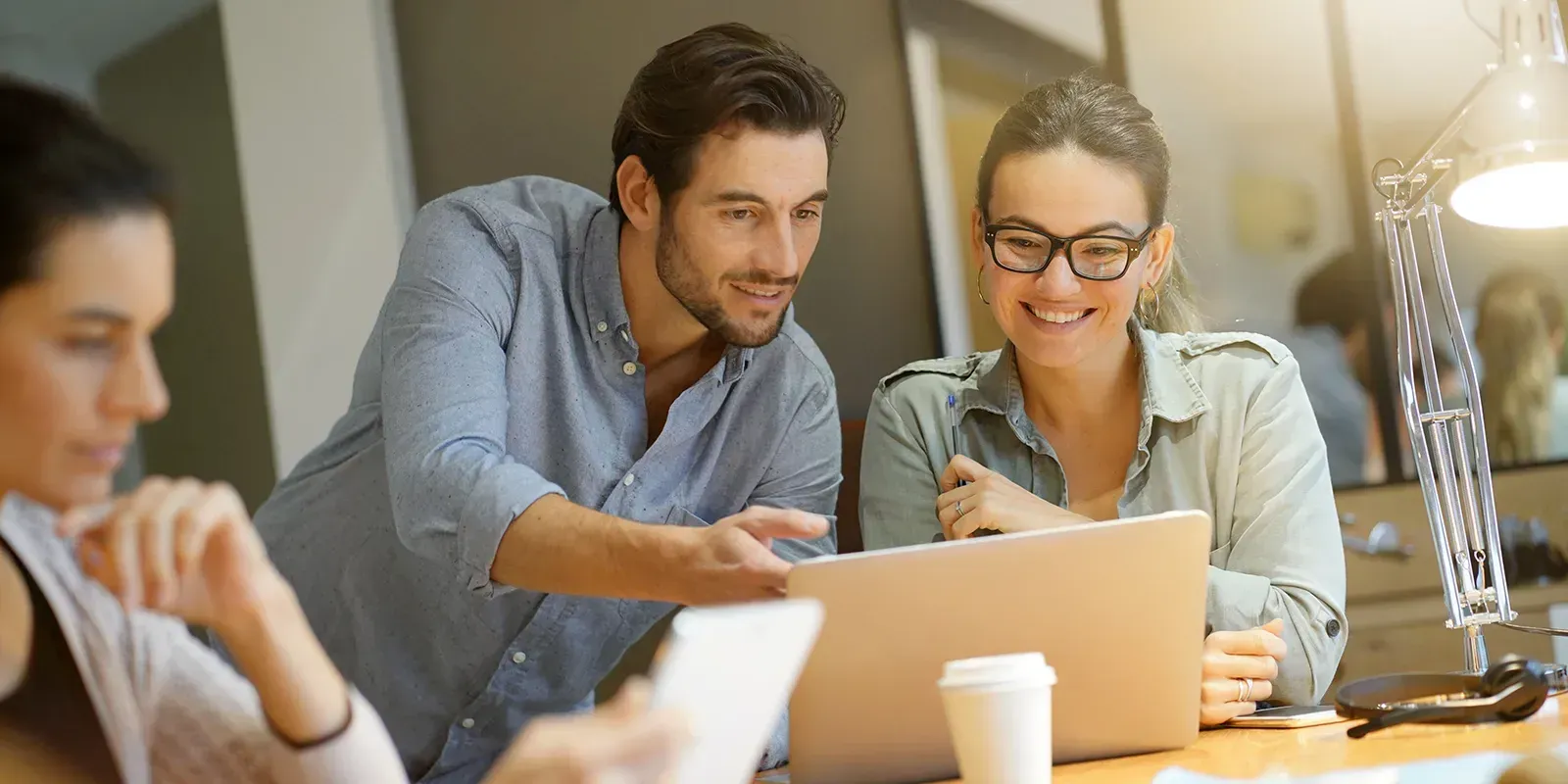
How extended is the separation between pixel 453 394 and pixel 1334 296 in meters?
1.79

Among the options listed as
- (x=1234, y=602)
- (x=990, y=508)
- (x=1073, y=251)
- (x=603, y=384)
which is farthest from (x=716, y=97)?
(x=1234, y=602)

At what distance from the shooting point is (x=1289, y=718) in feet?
4.69

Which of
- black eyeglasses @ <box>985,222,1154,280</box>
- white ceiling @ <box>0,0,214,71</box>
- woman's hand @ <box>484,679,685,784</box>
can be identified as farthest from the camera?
white ceiling @ <box>0,0,214,71</box>

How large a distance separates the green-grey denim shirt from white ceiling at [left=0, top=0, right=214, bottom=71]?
1.56m

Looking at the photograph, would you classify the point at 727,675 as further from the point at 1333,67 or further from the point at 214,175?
the point at 1333,67

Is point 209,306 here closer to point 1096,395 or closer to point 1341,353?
point 1096,395

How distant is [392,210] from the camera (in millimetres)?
2596

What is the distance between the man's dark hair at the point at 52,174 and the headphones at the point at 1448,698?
1133mm

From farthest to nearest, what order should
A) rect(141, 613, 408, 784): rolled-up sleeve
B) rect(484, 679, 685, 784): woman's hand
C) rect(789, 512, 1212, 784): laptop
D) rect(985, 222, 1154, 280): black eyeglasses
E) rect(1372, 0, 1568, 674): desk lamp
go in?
rect(985, 222, 1154, 280): black eyeglasses, rect(1372, 0, 1568, 674): desk lamp, rect(789, 512, 1212, 784): laptop, rect(141, 613, 408, 784): rolled-up sleeve, rect(484, 679, 685, 784): woman's hand

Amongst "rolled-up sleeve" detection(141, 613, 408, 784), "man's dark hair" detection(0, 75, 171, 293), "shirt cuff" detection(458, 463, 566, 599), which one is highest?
"man's dark hair" detection(0, 75, 171, 293)

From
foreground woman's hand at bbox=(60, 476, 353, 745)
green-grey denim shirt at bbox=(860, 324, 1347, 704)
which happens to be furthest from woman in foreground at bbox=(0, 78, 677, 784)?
green-grey denim shirt at bbox=(860, 324, 1347, 704)

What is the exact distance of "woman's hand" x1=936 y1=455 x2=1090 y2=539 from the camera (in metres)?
1.66

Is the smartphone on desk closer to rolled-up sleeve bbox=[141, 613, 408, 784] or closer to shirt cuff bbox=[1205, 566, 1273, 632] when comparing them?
Result: shirt cuff bbox=[1205, 566, 1273, 632]

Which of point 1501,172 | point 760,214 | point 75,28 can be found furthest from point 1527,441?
point 75,28
